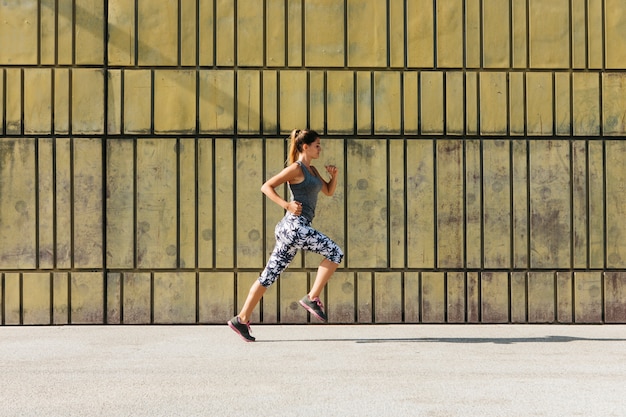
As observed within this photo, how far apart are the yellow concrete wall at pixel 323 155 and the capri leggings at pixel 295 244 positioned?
1076 mm

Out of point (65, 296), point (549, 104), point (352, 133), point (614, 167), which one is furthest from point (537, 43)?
point (65, 296)

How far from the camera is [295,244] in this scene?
23.6ft

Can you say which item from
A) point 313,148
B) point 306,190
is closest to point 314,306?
point 306,190

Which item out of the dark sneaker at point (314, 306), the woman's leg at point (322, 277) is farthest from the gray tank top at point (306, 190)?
the dark sneaker at point (314, 306)

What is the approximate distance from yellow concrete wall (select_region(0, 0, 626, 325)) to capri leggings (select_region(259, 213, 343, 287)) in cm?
108

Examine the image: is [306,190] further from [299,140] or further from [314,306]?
[314,306]

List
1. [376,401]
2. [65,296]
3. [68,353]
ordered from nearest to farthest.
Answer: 1. [376,401]
2. [68,353]
3. [65,296]

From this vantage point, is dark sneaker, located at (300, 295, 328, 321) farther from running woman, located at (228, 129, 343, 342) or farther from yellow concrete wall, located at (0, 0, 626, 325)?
yellow concrete wall, located at (0, 0, 626, 325)

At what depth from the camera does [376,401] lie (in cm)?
506

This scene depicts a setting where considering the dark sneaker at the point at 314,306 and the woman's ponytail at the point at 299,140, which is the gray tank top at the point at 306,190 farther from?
the dark sneaker at the point at 314,306

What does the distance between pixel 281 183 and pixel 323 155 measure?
126 cm

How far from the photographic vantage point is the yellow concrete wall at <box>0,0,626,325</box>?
8.30 m

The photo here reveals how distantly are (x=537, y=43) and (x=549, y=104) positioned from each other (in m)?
0.54

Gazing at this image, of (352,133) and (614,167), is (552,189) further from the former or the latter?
(352,133)
